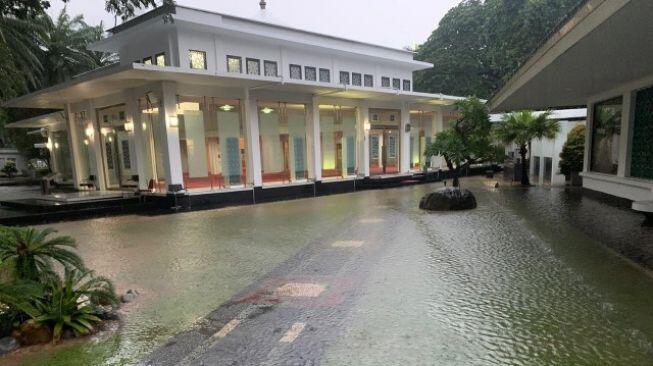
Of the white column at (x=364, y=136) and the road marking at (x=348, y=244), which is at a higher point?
the white column at (x=364, y=136)

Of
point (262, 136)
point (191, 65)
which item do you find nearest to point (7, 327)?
point (262, 136)

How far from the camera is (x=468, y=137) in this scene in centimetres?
1171

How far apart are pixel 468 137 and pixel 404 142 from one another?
23.3ft

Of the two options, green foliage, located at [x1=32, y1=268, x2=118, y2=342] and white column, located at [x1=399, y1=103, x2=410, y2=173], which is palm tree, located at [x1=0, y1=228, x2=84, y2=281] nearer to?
green foliage, located at [x1=32, y1=268, x2=118, y2=342]

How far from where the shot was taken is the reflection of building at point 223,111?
1209cm

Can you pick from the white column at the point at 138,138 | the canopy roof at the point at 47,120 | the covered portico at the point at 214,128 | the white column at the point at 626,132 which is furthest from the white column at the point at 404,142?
the canopy roof at the point at 47,120

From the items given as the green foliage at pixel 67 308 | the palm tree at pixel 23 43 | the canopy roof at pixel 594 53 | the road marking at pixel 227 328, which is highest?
the palm tree at pixel 23 43

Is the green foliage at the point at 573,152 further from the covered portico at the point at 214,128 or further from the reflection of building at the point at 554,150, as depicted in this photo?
the covered portico at the point at 214,128

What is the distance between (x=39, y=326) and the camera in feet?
12.6

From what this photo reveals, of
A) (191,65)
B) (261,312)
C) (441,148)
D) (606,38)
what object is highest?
(191,65)

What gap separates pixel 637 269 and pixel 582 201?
22.1ft

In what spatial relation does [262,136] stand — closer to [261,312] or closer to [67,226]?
[67,226]

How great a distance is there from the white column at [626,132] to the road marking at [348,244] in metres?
8.33

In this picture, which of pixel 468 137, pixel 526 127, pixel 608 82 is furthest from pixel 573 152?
pixel 468 137
